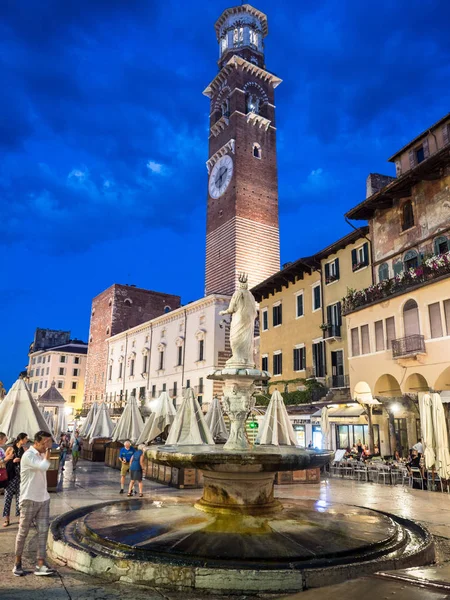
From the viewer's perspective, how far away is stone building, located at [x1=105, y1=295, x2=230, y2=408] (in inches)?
1608

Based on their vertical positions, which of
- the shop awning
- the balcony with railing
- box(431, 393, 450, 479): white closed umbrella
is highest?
the balcony with railing

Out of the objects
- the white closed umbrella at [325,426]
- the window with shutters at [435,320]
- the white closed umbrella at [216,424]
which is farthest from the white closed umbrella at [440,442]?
the white closed umbrella at [216,424]

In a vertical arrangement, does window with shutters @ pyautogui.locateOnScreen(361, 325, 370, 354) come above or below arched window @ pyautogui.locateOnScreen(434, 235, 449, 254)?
below

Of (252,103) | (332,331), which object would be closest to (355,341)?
(332,331)

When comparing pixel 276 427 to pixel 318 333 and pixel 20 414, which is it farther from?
pixel 318 333

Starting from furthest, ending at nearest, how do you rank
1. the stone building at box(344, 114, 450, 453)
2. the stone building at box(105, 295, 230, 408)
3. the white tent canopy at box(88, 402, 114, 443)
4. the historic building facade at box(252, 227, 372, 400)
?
the stone building at box(105, 295, 230, 408), the historic building facade at box(252, 227, 372, 400), the white tent canopy at box(88, 402, 114, 443), the stone building at box(344, 114, 450, 453)

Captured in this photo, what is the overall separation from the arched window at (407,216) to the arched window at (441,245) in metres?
2.18

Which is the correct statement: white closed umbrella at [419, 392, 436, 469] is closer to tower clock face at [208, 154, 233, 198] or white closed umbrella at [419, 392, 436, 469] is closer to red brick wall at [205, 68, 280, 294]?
red brick wall at [205, 68, 280, 294]

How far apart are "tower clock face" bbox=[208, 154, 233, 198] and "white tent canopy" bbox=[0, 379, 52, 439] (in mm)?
39859

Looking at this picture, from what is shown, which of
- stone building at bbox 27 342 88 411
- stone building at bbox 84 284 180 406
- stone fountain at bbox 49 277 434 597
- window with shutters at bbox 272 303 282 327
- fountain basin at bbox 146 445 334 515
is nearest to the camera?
stone fountain at bbox 49 277 434 597

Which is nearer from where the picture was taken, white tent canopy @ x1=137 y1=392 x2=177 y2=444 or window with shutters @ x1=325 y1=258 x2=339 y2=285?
white tent canopy @ x1=137 y1=392 x2=177 y2=444

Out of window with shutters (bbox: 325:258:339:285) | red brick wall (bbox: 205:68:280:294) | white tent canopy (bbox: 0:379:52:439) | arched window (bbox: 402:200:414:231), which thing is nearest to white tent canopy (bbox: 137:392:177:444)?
white tent canopy (bbox: 0:379:52:439)

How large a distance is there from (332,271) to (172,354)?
23.3 metres

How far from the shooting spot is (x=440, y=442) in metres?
15.0
